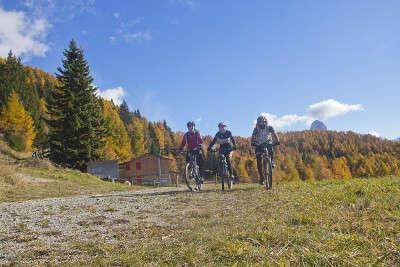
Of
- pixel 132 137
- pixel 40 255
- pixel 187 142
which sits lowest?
pixel 40 255

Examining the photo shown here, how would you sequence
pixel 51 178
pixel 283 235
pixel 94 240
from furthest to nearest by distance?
pixel 51 178, pixel 94 240, pixel 283 235

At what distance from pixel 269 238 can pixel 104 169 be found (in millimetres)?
56234

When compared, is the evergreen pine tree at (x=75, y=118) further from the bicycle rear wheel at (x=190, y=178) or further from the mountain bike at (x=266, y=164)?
the mountain bike at (x=266, y=164)

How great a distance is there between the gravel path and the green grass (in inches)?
12.8

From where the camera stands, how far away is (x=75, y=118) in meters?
46.8

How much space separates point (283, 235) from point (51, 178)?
26.6 meters

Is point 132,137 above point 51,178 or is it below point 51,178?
above

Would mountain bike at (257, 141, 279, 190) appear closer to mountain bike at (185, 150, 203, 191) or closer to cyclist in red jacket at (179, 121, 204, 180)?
cyclist in red jacket at (179, 121, 204, 180)

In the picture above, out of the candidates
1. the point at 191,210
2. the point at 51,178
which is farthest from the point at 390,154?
the point at 191,210

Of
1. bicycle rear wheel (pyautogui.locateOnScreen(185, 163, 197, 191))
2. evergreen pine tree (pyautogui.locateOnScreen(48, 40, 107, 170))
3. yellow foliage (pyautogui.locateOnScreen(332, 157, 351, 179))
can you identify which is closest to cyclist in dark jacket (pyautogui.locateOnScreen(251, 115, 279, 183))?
bicycle rear wheel (pyautogui.locateOnScreen(185, 163, 197, 191))

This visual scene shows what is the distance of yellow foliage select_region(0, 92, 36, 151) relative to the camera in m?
59.0

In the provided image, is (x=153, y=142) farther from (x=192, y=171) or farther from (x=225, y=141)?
(x=225, y=141)

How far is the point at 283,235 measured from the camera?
19.5ft

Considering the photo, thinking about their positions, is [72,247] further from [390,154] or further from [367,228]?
[390,154]
